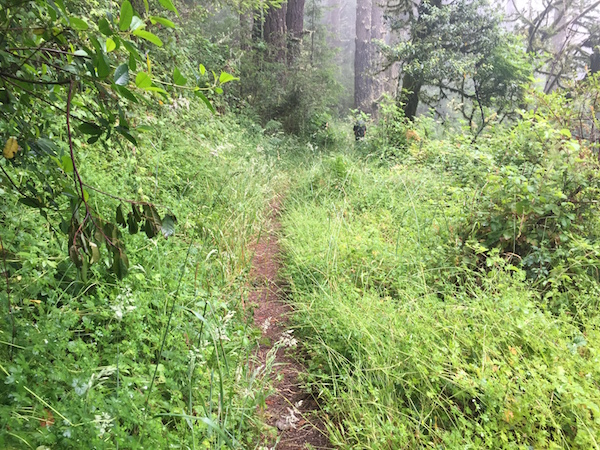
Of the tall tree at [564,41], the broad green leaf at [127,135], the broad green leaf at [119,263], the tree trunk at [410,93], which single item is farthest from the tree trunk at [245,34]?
the broad green leaf at [119,263]

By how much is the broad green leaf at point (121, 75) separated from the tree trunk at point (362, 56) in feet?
38.8

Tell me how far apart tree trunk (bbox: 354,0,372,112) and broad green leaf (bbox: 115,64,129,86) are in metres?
11.8

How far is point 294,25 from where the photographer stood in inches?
363

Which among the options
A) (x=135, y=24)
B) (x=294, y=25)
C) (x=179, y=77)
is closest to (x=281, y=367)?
(x=179, y=77)

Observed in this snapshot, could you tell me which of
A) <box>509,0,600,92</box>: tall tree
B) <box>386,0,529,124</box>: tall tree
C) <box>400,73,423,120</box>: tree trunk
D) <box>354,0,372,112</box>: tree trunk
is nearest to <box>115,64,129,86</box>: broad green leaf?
<box>386,0,529,124</box>: tall tree

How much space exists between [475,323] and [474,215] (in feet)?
4.48

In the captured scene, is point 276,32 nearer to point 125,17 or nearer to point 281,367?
point 281,367

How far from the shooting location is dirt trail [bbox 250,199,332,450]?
1896mm

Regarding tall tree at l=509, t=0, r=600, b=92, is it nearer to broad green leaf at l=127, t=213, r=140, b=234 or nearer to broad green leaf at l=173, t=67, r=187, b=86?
broad green leaf at l=173, t=67, r=187, b=86

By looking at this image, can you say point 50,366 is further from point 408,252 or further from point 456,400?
point 408,252

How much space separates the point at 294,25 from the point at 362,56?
4475 millimetres

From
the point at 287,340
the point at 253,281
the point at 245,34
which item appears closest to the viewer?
the point at 287,340

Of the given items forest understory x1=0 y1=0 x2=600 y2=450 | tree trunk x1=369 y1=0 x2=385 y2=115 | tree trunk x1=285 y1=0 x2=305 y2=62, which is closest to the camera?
forest understory x1=0 y1=0 x2=600 y2=450

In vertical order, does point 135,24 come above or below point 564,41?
below
